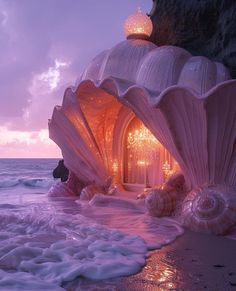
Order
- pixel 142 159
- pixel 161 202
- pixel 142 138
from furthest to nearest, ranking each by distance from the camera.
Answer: pixel 142 159 → pixel 142 138 → pixel 161 202

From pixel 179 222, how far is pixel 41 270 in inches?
126

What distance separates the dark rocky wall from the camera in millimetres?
9922

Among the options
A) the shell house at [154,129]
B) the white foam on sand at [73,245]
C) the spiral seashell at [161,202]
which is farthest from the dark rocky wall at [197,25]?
the white foam on sand at [73,245]

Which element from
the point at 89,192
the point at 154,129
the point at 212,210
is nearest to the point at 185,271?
the point at 212,210

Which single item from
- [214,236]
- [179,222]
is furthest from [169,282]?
[179,222]

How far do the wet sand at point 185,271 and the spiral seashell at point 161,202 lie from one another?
186 cm

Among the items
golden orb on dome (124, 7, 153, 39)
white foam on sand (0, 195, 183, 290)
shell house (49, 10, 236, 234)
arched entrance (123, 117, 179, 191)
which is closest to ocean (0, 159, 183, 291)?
white foam on sand (0, 195, 183, 290)

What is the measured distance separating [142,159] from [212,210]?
393 centimetres

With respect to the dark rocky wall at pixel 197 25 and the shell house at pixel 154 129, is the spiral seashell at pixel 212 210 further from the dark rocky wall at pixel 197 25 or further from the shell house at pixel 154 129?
the dark rocky wall at pixel 197 25

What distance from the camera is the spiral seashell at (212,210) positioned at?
5.33m

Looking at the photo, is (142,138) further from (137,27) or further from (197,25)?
(197,25)

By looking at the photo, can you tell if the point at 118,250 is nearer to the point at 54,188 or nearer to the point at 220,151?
the point at 220,151

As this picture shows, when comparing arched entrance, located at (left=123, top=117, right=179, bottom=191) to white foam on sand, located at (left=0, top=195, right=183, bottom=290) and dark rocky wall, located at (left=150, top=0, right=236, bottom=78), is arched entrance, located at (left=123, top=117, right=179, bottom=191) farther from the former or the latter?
dark rocky wall, located at (left=150, top=0, right=236, bottom=78)

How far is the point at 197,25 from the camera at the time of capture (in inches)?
446
